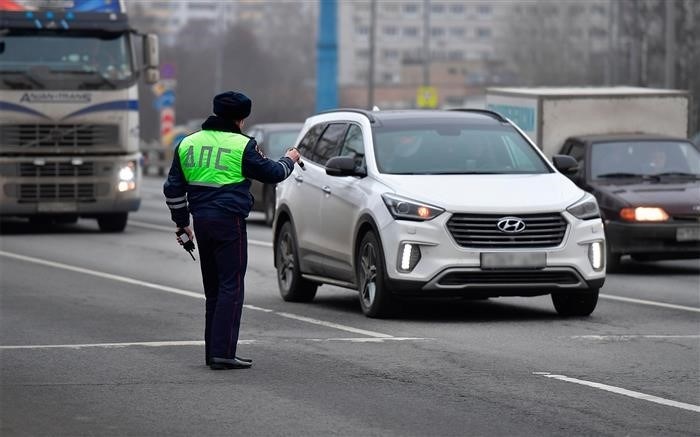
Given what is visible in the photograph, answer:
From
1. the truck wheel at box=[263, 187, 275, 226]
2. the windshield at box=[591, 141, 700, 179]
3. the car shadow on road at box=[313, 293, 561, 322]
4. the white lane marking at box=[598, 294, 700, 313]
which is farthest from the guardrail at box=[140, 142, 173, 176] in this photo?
the car shadow on road at box=[313, 293, 561, 322]

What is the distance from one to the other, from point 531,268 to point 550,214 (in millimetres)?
469

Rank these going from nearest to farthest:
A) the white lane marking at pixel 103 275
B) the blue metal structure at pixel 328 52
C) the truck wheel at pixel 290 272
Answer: the truck wheel at pixel 290 272
the white lane marking at pixel 103 275
the blue metal structure at pixel 328 52

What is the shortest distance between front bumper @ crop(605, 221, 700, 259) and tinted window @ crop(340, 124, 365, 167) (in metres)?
4.82

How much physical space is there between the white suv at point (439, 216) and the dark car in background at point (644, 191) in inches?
164

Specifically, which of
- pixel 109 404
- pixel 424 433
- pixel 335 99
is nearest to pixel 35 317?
pixel 109 404

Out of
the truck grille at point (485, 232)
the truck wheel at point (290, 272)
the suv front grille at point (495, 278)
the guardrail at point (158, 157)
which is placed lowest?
the guardrail at point (158, 157)

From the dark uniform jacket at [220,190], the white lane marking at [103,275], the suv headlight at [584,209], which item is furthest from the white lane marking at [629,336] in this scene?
the white lane marking at [103,275]

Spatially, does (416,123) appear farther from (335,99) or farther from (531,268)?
(335,99)

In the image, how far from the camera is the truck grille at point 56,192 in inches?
1077

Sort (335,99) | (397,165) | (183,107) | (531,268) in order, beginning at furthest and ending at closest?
(183,107) → (335,99) → (397,165) → (531,268)

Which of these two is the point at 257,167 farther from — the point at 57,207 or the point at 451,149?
the point at 57,207

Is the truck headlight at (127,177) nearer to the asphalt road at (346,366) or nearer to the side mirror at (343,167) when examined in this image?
the asphalt road at (346,366)

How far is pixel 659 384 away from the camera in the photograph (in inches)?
406

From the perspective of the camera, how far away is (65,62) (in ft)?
88.4
